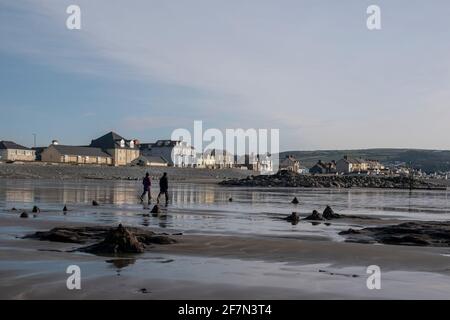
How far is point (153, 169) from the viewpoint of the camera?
443 feet

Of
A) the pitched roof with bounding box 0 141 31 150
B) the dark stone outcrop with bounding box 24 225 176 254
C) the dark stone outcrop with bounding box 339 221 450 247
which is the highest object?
the pitched roof with bounding box 0 141 31 150

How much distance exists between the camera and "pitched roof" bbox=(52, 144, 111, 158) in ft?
476

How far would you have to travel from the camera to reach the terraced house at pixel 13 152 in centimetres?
14450

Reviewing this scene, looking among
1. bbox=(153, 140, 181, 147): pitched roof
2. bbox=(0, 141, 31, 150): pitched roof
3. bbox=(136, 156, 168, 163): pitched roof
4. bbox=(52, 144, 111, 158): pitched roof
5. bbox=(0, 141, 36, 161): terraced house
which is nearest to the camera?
bbox=(0, 141, 36, 161): terraced house

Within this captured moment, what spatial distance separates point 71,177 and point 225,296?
99653 mm

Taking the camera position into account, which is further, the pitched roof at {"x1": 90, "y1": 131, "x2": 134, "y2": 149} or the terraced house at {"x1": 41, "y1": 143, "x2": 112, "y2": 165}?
the pitched roof at {"x1": 90, "y1": 131, "x2": 134, "y2": 149}

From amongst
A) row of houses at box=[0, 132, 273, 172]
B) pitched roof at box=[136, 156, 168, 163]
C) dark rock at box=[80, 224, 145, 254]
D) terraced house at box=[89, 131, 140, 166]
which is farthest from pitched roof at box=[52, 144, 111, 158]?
dark rock at box=[80, 224, 145, 254]

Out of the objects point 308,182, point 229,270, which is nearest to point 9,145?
point 308,182

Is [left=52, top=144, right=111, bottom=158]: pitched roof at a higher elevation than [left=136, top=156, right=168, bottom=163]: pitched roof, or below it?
higher

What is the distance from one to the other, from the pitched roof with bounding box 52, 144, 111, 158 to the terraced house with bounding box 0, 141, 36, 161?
10.3 meters

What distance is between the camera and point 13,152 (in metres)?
146

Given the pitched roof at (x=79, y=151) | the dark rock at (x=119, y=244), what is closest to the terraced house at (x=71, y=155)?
the pitched roof at (x=79, y=151)

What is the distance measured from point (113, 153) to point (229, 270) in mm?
153031

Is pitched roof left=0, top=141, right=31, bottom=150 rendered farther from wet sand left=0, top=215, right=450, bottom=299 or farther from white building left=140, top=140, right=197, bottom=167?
wet sand left=0, top=215, right=450, bottom=299
